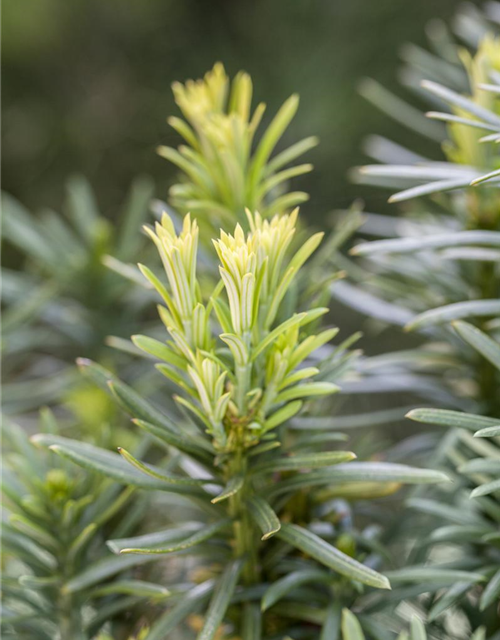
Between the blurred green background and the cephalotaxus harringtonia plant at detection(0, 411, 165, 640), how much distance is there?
0.67m

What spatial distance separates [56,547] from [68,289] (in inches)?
11.8

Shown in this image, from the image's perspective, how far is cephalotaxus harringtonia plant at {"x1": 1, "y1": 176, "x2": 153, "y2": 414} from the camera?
0.60 m

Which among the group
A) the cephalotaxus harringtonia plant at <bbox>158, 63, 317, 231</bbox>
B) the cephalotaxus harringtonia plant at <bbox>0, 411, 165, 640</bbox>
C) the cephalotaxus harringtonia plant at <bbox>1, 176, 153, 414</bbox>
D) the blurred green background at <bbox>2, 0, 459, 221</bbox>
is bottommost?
the cephalotaxus harringtonia plant at <bbox>0, 411, 165, 640</bbox>

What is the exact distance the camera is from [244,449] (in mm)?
350

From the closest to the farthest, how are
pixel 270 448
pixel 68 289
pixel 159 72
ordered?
pixel 270 448 → pixel 68 289 → pixel 159 72

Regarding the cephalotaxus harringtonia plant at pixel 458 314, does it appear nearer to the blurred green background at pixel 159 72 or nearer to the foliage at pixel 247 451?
the foliage at pixel 247 451

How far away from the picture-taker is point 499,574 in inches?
13.0

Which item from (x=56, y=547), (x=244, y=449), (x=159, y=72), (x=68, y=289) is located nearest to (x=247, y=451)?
(x=244, y=449)

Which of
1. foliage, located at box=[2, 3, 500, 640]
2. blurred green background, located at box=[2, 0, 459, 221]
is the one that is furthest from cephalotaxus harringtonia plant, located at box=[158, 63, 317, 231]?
blurred green background, located at box=[2, 0, 459, 221]

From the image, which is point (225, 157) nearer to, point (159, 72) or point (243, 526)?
point (243, 526)

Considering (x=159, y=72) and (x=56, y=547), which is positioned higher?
(x=159, y=72)

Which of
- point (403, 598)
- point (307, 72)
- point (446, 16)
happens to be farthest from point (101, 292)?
point (446, 16)

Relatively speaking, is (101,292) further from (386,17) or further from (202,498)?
(386,17)

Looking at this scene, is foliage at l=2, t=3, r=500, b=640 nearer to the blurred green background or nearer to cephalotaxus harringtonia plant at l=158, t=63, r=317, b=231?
cephalotaxus harringtonia plant at l=158, t=63, r=317, b=231
